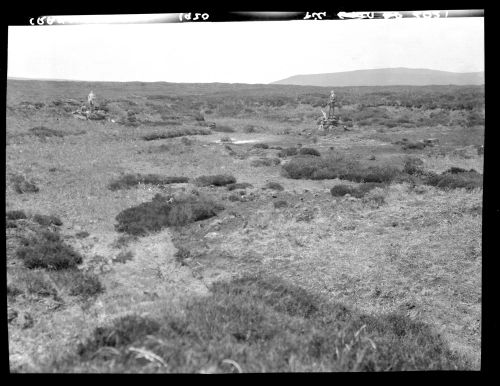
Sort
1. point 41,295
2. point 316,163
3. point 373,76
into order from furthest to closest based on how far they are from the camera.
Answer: point 316,163 → point 373,76 → point 41,295

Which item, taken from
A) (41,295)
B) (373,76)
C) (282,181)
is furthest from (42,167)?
(373,76)

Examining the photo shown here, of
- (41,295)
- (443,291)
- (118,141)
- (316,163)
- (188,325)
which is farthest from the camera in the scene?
(118,141)

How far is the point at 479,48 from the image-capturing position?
7262 millimetres

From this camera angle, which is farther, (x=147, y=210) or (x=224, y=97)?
(x=224, y=97)

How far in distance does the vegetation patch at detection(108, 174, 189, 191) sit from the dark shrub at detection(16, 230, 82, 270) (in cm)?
181

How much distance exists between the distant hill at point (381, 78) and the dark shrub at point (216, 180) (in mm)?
2635

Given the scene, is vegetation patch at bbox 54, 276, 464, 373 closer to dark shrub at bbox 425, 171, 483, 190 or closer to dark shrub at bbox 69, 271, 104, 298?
dark shrub at bbox 69, 271, 104, 298

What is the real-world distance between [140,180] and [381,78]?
6309 millimetres

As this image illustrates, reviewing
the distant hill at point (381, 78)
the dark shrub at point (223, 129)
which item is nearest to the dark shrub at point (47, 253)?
the dark shrub at point (223, 129)

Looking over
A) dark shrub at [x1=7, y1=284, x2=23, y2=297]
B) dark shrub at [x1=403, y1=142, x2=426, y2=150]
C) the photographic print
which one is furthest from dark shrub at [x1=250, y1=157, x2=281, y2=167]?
dark shrub at [x1=7, y1=284, x2=23, y2=297]

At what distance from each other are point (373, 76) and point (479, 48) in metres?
2.33

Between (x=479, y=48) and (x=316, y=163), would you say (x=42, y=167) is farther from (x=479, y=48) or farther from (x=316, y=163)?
(x=479, y=48)

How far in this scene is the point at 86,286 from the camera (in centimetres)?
777

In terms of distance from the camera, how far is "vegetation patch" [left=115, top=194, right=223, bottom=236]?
9102 millimetres
